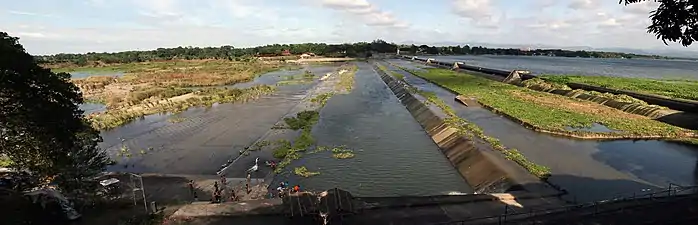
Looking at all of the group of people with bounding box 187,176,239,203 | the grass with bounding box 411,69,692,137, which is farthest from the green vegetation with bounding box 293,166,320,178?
the grass with bounding box 411,69,692,137

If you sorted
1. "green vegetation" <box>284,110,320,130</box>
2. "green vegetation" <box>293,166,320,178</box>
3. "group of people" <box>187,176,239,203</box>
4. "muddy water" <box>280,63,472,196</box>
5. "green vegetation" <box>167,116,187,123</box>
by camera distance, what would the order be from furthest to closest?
"green vegetation" <box>167,116,187,123</box>
"green vegetation" <box>284,110,320,130</box>
"green vegetation" <box>293,166,320,178</box>
"muddy water" <box>280,63,472,196</box>
"group of people" <box>187,176,239,203</box>

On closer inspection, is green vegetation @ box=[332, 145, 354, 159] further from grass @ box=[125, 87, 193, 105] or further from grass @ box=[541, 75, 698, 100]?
grass @ box=[541, 75, 698, 100]

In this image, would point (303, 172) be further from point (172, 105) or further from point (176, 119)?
point (172, 105)

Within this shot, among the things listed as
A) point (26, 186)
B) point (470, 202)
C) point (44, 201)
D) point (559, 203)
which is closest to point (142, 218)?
point (44, 201)

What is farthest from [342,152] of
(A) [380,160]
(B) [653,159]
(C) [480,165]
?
(B) [653,159]

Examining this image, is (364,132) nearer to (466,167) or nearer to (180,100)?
(466,167)

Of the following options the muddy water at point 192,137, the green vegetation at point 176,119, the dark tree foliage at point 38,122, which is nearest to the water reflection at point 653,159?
the muddy water at point 192,137

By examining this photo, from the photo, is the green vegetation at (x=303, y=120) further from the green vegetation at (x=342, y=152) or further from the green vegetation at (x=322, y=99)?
the green vegetation at (x=342, y=152)

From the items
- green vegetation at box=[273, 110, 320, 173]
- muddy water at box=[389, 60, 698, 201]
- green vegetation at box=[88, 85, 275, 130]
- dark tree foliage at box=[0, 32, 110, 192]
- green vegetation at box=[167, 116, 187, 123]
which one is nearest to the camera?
dark tree foliage at box=[0, 32, 110, 192]
